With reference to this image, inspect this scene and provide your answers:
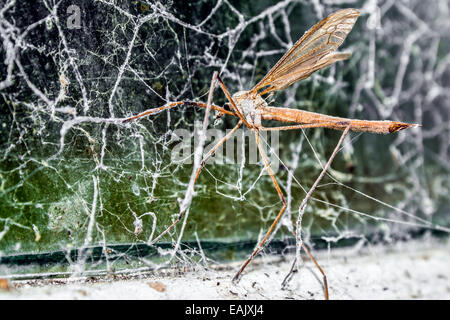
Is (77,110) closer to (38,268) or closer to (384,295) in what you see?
(38,268)

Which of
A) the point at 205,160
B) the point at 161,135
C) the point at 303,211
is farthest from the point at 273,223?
the point at 161,135

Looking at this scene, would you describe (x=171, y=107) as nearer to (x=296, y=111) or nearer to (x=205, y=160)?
(x=205, y=160)

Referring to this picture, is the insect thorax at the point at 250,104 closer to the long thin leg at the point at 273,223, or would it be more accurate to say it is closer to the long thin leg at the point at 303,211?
the long thin leg at the point at 273,223

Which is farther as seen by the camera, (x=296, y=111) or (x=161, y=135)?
(x=296, y=111)

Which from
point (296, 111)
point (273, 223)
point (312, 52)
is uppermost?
point (312, 52)

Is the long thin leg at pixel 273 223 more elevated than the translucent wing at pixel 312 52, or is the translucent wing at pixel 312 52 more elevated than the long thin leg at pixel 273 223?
the translucent wing at pixel 312 52

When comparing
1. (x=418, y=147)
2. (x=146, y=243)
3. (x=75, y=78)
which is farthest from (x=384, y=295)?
(x=75, y=78)

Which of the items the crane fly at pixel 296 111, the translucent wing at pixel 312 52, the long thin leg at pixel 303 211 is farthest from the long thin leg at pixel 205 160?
the long thin leg at pixel 303 211
